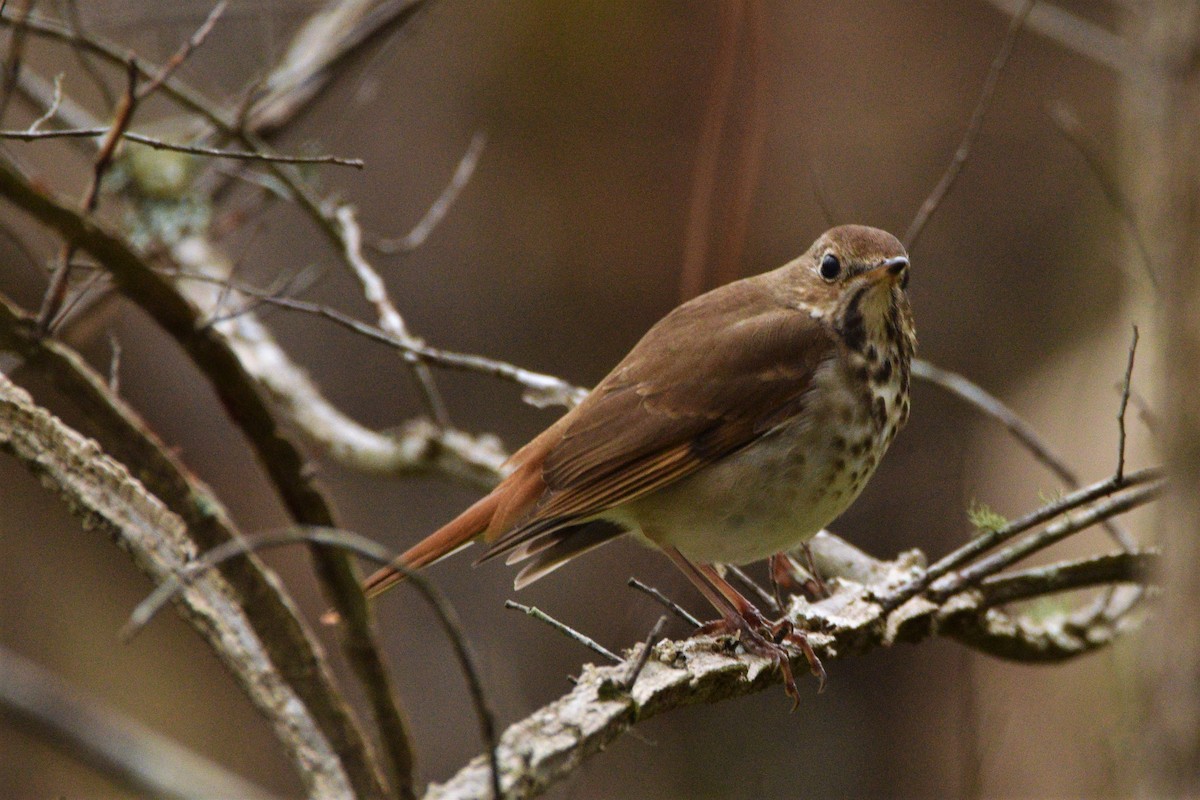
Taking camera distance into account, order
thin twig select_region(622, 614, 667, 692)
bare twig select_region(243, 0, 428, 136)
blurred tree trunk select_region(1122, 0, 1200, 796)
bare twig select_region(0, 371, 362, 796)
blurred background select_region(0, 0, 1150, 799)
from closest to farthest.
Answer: blurred tree trunk select_region(1122, 0, 1200, 796), thin twig select_region(622, 614, 667, 692), bare twig select_region(0, 371, 362, 796), bare twig select_region(243, 0, 428, 136), blurred background select_region(0, 0, 1150, 799)

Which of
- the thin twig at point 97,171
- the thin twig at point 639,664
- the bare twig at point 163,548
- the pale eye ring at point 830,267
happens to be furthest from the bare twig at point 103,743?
the pale eye ring at point 830,267

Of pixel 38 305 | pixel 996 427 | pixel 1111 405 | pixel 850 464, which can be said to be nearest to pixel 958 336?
pixel 996 427

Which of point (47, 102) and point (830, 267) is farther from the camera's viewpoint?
point (47, 102)

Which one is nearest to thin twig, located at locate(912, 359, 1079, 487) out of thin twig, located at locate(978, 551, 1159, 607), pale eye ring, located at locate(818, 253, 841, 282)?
thin twig, located at locate(978, 551, 1159, 607)

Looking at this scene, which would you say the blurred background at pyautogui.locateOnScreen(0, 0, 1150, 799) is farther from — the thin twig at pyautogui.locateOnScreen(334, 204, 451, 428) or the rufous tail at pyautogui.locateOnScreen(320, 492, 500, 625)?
the rufous tail at pyautogui.locateOnScreen(320, 492, 500, 625)

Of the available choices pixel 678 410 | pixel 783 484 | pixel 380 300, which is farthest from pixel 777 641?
pixel 380 300

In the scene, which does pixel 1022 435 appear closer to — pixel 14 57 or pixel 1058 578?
pixel 1058 578

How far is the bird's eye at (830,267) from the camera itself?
3539 mm

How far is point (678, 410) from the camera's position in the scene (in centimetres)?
347

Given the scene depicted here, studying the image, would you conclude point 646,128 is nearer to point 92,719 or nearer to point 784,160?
point 784,160

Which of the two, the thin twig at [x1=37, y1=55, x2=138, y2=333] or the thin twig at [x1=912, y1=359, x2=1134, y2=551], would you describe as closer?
the thin twig at [x1=37, y1=55, x2=138, y2=333]

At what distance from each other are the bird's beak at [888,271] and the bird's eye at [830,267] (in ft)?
0.31

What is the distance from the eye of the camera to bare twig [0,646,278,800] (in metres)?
1.55

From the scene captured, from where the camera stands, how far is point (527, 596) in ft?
24.0
